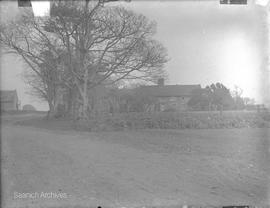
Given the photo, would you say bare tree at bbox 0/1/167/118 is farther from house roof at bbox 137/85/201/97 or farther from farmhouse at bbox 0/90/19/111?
farmhouse at bbox 0/90/19/111

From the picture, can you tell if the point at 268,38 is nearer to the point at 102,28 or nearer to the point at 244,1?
the point at 244,1

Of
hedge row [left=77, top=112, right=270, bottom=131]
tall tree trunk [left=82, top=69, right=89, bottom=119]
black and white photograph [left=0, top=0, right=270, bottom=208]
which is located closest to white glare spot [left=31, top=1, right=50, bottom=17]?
black and white photograph [left=0, top=0, right=270, bottom=208]

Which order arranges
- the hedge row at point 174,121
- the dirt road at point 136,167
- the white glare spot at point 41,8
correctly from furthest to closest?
the hedge row at point 174,121 < the dirt road at point 136,167 < the white glare spot at point 41,8

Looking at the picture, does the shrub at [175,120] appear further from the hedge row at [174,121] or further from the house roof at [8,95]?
the house roof at [8,95]

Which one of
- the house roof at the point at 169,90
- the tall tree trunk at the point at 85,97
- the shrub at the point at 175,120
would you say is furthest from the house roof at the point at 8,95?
the house roof at the point at 169,90

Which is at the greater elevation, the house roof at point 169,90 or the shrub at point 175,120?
the house roof at point 169,90

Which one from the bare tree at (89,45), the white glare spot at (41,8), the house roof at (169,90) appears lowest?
the house roof at (169,90)

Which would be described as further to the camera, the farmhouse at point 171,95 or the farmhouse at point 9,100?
the farmhouse at point 171,95

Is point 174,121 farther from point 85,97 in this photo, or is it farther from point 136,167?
point 85,97
